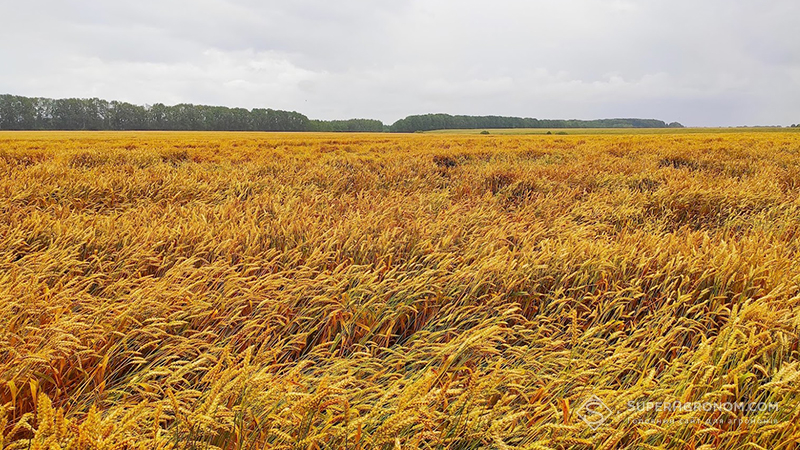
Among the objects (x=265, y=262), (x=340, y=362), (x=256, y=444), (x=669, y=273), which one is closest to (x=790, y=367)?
(x=669, y=273)

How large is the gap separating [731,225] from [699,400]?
4.02 m

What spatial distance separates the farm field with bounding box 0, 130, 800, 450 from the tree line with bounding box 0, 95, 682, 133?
99.4 meters

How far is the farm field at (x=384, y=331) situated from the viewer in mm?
1254

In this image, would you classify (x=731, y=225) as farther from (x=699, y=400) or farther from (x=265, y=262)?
(x=265, y=262)

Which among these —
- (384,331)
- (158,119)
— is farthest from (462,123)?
(384,331)

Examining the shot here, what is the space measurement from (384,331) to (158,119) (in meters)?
108

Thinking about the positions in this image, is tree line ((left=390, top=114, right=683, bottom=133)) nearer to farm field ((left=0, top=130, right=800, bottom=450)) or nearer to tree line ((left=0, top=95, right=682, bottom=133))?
tree line ((left=0, top=95, right=682, bottom=133))

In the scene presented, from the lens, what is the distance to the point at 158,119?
3526 inches

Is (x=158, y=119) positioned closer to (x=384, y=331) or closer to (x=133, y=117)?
(x=133, y=117)

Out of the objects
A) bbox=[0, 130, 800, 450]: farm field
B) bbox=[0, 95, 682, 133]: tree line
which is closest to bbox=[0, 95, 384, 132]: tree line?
bbox=[0, 95, 682, 133]: tree line

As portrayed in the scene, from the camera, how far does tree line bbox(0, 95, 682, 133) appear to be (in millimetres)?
79875

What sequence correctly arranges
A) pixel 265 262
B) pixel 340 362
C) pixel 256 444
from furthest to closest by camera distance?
pixel 265 262 → pixel 340 362 → pixel 256 444

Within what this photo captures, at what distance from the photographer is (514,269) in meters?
2.60

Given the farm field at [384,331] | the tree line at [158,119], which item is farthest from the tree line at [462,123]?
the farm field at [384,331]
